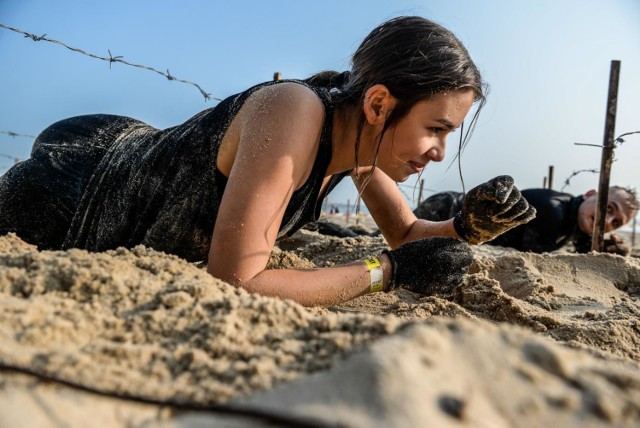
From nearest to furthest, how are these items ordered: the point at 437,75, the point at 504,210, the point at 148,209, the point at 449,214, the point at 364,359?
the point at 364,359 → the point at 437,75 → the point at 148,209 → the point at 504,210 → the point at 449,214

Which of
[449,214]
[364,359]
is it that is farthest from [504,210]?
[449,214]

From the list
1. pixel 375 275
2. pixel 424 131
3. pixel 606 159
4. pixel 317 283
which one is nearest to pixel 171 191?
pixel 317 283

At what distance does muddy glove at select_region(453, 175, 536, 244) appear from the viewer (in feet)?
7.19

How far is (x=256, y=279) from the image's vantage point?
1.50 meters

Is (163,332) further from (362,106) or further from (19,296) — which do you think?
(362,106)

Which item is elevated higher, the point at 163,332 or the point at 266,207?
the point at 266,207

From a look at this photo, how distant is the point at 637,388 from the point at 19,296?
1112 mm

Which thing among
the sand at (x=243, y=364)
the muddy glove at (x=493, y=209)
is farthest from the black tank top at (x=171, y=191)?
the muddy glove at (x=493, y=209)

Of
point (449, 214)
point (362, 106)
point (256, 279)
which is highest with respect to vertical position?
point (362, 106)

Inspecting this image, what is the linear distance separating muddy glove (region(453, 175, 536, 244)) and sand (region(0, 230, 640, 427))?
1075 mm

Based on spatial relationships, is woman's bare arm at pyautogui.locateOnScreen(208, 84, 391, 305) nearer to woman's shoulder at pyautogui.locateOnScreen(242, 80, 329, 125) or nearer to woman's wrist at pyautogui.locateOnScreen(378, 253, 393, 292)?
woman's shoulder at pyautogui.locateOnScreen(242, 80, 329, 125)

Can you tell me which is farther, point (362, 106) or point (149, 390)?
point (362, 106)

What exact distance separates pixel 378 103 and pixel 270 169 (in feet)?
1.63

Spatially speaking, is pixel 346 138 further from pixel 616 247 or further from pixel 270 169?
pixel 616 247
